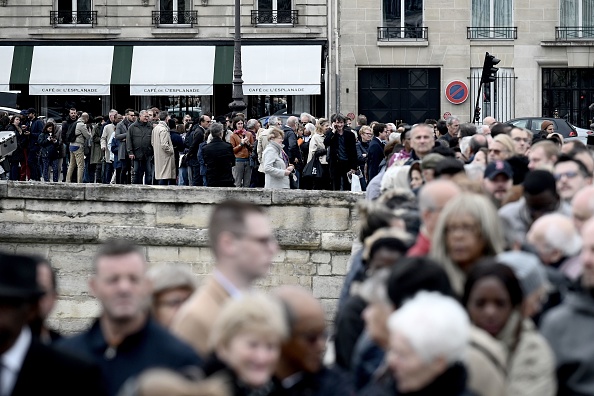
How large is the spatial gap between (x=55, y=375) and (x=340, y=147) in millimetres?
15725

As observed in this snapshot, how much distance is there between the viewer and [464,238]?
20.7 feet

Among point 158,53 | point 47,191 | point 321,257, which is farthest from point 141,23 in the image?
point 321,257

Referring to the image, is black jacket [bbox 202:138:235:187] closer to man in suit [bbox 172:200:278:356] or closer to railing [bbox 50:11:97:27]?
man in suit [bbox 172:200:278:356]

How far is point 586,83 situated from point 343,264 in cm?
2392

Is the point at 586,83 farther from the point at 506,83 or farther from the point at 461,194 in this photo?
the point at 461,194

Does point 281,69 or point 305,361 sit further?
point 281,69

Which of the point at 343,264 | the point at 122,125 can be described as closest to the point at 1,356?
the point at 343,264

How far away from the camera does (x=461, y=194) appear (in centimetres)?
658

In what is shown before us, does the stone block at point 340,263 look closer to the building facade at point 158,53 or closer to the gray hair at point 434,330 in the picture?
the gray hair at point 434,330

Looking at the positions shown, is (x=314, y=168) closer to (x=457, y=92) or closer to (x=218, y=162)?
(x=218, y=162)

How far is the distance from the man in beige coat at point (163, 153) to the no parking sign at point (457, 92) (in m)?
16.0

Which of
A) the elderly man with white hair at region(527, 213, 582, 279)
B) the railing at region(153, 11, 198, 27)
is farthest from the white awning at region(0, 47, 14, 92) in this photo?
the elderly man with white hair at region(527, 213, 582, 279)

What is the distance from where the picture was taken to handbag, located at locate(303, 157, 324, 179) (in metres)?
20.8

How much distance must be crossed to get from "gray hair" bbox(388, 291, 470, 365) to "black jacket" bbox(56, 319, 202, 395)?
0.84m
